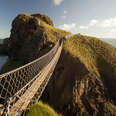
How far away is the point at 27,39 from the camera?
25672 millimetres

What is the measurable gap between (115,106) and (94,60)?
1091 centimetres

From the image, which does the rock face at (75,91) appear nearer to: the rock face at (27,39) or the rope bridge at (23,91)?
the rope bridge at (23,91)

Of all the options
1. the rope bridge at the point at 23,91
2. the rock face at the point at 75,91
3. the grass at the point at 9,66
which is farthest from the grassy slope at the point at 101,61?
the grass at the point at 9,66

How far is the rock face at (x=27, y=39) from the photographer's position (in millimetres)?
20922

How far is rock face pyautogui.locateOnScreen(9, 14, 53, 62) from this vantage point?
68.6 feet

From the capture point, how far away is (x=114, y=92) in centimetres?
1650

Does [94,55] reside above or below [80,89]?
above

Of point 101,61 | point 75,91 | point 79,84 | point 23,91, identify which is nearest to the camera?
point 23,91

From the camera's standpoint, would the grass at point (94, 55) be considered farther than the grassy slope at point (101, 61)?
Yes

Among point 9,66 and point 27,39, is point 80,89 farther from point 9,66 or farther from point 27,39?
point 9,66

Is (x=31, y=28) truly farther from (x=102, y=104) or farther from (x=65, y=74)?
(x=102, y=104)

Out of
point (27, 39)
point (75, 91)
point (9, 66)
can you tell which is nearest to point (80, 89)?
point (75, 91)

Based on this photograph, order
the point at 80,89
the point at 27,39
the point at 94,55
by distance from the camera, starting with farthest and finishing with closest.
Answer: the point at 27,39
the point at 94,55
the point at 80,89

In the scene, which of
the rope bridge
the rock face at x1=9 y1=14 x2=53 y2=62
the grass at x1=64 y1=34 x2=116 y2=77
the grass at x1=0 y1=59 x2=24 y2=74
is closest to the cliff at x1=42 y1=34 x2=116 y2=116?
the grass at x1=64 y1=34 x2=116 y2=77
